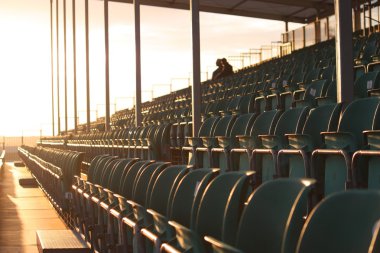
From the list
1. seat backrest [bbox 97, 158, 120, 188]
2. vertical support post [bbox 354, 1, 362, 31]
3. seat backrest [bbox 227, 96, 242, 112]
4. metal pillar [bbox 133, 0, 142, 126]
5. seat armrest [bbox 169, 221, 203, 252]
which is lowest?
seat armrest [bbox 169, 221, 203, 252]

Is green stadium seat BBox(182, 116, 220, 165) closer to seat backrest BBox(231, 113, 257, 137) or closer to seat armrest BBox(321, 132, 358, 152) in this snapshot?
seat backrest BBox(231, 113, 257, 137)

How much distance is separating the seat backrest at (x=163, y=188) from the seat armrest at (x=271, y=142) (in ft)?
3.08

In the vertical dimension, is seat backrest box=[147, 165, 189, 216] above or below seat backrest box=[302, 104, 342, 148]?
below

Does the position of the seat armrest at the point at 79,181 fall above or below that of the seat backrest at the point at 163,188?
below

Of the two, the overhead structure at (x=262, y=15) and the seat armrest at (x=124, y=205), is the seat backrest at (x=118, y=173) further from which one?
the overhead structure at (x=262, y=15)

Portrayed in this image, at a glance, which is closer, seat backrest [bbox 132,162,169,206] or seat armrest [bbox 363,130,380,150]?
seat armrest [bbox 363,130,380,150]

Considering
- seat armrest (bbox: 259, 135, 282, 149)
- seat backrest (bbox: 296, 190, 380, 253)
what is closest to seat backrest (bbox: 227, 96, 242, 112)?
seat armrest (bbox: 259, 135, 282, 149)

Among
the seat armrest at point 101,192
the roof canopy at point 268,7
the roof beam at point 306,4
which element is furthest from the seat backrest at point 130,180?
the roof beam at point 306,4

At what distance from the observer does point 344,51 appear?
5543 mm

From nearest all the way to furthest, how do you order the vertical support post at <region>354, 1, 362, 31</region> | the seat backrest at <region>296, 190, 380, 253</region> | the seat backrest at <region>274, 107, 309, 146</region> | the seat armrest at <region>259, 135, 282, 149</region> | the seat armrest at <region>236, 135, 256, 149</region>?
the seat backrest at <region>296, 190, 380, 253</region>
the seat armrest at <region>259, 135, 282, 149</region>
the seat backrest at <region>274, 107, 309, 146</region>
the seat armrest at <region>236, 135, 256, 149</region>
the vertical support post at <region>354, 1, 362, 31</region>

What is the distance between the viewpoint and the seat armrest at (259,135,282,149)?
15.5ft

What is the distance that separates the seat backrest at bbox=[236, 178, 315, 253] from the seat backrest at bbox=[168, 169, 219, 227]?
86 cm

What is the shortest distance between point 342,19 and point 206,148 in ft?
5.14

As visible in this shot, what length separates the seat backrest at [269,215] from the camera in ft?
7.61
